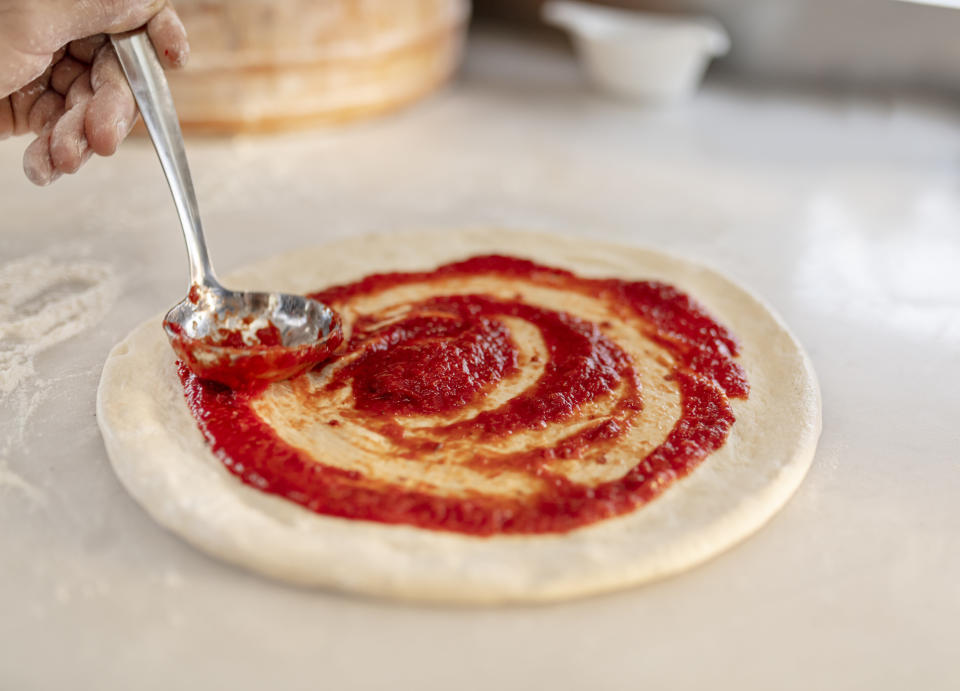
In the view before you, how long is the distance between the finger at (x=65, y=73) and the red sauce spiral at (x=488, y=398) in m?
0.71

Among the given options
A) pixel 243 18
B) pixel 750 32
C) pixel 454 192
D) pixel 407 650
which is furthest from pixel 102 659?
pixel 750 32

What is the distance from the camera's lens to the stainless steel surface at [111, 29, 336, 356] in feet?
5.46

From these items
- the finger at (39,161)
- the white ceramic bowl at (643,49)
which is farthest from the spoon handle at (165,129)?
the white ceramic bowl at (643,49)

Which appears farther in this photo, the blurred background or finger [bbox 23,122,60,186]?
the blurred background

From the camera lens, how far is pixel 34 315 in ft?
6.35

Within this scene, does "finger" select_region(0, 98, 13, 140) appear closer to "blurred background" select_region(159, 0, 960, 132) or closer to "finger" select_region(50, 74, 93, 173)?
"finger" select_region(50, 74, 93, 173)

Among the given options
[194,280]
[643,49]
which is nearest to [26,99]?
[194,280]

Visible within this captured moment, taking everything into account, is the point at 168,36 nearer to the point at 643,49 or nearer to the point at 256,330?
the point at 256,330

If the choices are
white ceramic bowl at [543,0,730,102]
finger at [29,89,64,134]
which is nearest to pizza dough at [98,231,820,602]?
finger at [29,89,64,134]

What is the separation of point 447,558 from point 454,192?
5.04 ft

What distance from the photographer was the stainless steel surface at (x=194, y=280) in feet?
5.46

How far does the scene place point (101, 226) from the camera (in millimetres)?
2340

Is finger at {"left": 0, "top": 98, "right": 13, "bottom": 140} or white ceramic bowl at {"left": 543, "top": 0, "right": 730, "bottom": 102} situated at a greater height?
finger at {"left": 0, "top": 98, "right": 13, "bottom": 140}

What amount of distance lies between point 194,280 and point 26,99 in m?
0.61
